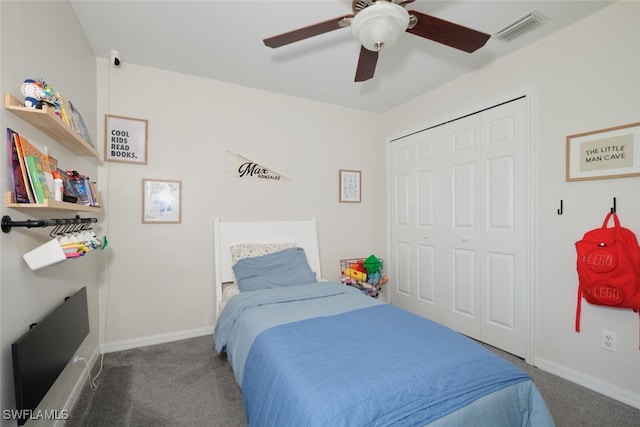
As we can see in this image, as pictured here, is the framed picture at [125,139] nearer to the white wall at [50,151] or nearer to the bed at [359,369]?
the white wall at [50,151]

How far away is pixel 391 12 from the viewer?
4.40ft

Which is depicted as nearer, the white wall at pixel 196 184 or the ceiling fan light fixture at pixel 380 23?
the ceiling fan light fixture at pixel 380 23

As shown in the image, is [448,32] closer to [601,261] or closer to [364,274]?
[601,261]

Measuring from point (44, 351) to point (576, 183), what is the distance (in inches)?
128

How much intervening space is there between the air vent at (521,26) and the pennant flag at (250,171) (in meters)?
2.29

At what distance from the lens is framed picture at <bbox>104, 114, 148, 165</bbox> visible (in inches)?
99.0

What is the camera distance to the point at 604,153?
75.4 inches

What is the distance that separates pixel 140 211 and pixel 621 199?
3.62 m

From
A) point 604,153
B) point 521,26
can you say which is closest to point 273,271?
point 604,153

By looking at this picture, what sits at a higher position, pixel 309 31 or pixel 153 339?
pixel 309 31

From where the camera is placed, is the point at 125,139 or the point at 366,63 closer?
the point at 366,63

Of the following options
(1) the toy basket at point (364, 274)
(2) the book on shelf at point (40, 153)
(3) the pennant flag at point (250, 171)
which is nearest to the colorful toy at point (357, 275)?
(1) the toy basket at point (364, 274)

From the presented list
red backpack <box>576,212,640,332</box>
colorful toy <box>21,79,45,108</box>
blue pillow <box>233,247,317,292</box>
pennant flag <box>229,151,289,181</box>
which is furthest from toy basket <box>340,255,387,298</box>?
colorful toy <box>21,79,45,108</box>

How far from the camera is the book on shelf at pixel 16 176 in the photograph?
1.17 meters
